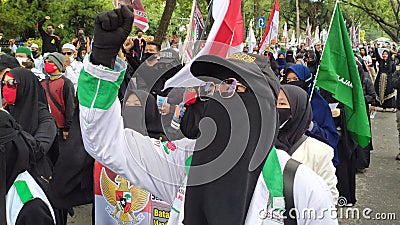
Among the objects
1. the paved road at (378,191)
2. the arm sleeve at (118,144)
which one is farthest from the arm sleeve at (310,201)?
the paved road at (378,191)

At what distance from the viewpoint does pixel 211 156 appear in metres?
1.95

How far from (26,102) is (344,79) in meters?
2.86

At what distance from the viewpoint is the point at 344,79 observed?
504 centimetres

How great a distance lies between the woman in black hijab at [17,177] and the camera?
2635 millimetres

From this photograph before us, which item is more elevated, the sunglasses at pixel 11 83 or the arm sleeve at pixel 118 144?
the arm sleeve at pixel 118 144

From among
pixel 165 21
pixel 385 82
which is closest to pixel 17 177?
pixel 165 21

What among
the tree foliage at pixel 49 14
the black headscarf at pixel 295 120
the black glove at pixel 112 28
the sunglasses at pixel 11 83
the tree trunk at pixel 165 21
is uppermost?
the black glove at pixel 112 28

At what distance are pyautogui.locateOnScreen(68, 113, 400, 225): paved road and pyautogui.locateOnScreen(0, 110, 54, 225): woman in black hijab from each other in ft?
9.87

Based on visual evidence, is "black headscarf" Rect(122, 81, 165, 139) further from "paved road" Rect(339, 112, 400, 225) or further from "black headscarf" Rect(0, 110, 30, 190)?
"paved road" Rect(339, 112, 400, 225)

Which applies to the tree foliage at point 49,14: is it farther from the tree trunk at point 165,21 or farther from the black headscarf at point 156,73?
the black headscarf at point 156,73

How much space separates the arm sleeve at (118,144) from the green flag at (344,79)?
2968 millimetres

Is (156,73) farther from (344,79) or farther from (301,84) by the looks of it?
(301,84)

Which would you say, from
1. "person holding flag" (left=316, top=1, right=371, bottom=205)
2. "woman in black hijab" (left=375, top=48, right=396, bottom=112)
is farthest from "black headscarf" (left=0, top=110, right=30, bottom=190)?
"woman in black hijab" (left=375, top=48, right=396, bottom=112)

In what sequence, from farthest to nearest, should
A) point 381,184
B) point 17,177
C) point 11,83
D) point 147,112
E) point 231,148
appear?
point 381,184
point 11,83
point 147,112
point 17,177
point 231,148
